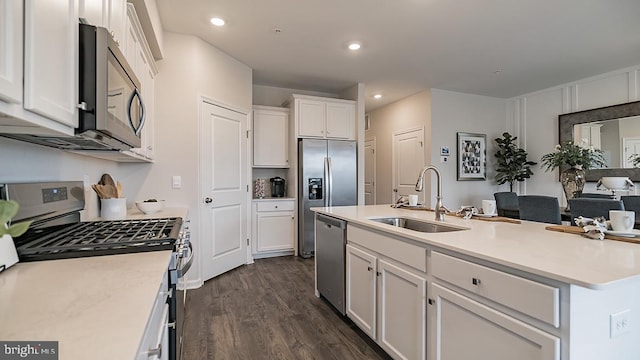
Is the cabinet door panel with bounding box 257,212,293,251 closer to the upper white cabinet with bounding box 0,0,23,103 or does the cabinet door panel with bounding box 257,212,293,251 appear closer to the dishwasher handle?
the dishwasher handle

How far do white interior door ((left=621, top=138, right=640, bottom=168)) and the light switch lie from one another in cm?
579

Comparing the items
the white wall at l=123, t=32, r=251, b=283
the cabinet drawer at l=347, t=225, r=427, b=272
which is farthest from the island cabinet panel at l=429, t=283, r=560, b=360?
the white wall at l=123, t=32, r=251, b=283

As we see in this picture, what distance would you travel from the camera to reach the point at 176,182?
324 centimetres

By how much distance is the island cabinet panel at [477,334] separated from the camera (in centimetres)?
105

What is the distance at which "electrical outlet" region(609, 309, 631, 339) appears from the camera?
1.04m

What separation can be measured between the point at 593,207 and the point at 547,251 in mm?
1969

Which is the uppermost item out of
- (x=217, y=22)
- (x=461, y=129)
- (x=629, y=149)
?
(x=217, y=22)

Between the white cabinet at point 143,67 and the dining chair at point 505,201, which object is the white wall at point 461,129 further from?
the white cabinet at point 143,67

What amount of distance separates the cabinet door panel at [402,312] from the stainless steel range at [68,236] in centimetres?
117

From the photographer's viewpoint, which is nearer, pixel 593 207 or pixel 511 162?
pixel 593 207

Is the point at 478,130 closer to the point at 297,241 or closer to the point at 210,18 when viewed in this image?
the point at 297,241

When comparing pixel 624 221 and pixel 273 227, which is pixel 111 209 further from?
pixel 624 221

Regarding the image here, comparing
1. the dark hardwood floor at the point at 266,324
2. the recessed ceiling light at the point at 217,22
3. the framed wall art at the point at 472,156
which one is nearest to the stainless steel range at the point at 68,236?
the dark hardwood floor at the point at 266,324

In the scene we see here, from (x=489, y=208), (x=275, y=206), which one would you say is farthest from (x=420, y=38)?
(x=275, y=206)
